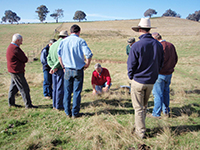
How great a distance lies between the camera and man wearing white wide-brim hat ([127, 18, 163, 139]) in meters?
2.86

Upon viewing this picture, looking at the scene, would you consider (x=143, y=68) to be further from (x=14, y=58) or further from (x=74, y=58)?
(x=14, y=58)

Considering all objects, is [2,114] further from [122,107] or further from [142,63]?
[142,63]

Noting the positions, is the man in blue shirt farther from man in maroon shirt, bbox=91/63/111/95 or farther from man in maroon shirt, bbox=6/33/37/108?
man in maroon shirt, bbox=91/63/111/95

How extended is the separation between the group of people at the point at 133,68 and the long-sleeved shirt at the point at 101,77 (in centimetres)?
8

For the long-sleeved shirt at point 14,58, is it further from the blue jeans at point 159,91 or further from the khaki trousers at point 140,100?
the blue jeans at point 159,91

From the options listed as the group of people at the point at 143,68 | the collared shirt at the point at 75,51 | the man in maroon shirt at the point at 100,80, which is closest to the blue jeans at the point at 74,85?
the collared shirt at the point at 75,51

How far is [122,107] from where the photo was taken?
471 centimetres

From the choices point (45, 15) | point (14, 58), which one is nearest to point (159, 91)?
point (14, 58)

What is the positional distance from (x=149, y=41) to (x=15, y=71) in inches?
143

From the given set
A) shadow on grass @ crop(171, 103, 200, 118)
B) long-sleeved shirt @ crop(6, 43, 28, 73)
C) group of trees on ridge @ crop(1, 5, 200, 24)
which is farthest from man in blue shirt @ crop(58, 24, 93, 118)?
group of trees on ridge @ crop(1, 5, 200, 24)

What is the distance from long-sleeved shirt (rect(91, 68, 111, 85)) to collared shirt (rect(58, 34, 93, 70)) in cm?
202

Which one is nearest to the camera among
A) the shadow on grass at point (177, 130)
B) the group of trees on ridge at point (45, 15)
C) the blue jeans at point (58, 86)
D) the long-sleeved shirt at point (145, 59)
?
the long-sleeved shirt at point (145, 59)

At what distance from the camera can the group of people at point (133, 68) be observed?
290 centimetres

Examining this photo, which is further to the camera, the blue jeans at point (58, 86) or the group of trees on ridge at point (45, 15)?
the group of trees on ridge at point (45, 15)
